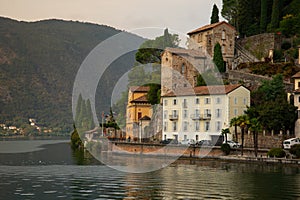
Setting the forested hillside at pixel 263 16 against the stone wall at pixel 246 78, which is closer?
the stone wall at pixel 246 78

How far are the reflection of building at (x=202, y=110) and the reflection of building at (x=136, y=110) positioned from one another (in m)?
8.77

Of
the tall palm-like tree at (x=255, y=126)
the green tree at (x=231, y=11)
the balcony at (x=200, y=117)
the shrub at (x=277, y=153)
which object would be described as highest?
the green tree at (x=231, y=11)

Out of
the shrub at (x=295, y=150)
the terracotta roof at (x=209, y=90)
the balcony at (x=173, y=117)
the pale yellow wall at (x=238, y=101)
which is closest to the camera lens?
the shrub at (x=295, y=150)

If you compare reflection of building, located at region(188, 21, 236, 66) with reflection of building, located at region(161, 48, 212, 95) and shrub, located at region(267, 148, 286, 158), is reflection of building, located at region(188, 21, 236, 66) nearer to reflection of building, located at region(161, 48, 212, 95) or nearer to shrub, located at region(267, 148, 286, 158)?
reflection of building, located at region(161, 48, 212, 95)

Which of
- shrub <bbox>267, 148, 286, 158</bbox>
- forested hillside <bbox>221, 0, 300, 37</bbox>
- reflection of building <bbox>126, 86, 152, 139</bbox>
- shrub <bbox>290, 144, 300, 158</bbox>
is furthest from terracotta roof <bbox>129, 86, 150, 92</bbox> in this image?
shrub <bbox>290, 144, 300, 158</bbox>

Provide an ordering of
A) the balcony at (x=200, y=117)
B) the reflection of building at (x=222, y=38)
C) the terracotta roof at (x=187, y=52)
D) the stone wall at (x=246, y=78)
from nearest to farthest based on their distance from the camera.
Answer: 1. the balcony at (x=200, y=117)
2. the stone wall at (x=246, y=78)
3. the terracotta roof at (x=187, y=52)
4. the reflection of building at (x=222, y=38)

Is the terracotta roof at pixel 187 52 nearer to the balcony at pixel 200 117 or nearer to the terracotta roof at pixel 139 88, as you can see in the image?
the terracotta roof at pixel 139 88

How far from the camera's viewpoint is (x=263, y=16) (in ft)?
313

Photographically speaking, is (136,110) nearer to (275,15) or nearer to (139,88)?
(139,88)

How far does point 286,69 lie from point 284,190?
4111cm

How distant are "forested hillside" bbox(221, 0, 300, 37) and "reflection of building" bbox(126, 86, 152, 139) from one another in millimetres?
19454

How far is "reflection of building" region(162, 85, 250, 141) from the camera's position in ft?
255

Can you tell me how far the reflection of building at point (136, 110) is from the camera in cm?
9412

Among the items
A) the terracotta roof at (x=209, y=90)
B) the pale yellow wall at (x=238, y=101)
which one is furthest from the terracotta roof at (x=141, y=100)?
the pale yellow wall at (x=238, y=101)
